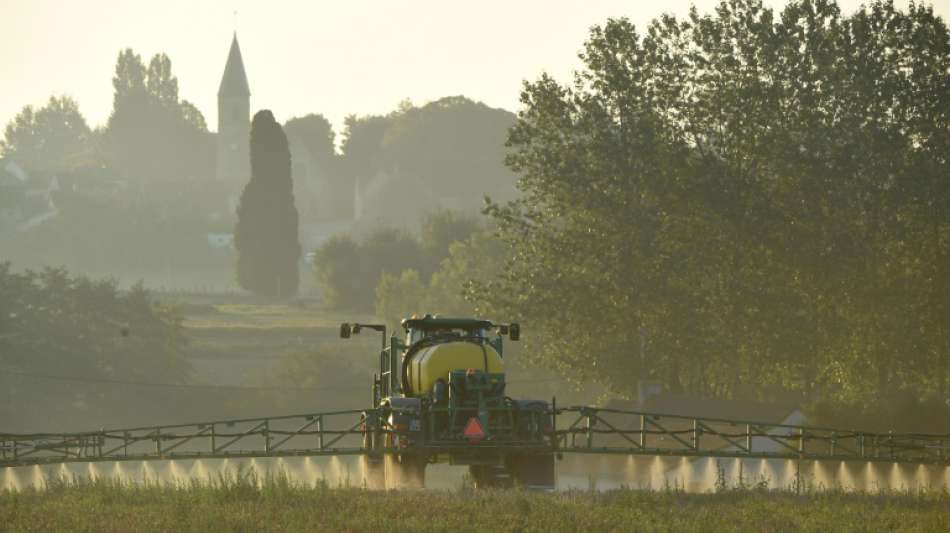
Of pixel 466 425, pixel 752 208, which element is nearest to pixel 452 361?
pixel 466 425

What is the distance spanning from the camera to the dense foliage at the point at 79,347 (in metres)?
94.2

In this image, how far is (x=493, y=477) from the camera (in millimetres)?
36438

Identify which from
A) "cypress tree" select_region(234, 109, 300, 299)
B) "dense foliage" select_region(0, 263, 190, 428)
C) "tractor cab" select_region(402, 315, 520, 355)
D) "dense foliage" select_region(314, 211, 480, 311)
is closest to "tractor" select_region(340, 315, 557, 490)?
"tractor cab" select_region(402, 315, 520, 355)

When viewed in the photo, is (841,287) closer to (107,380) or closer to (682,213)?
(682,213)

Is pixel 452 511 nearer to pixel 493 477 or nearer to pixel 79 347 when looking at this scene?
pixel 493 477

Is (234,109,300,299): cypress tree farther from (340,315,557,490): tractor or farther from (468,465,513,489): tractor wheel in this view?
(468,465,513,489): tractor wheel

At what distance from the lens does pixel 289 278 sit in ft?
465

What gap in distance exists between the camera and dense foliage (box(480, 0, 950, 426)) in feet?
230

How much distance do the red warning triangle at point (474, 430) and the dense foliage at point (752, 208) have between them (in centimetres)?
3624

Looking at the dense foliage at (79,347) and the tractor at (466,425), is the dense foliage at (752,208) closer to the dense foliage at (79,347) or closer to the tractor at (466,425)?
the dense foliage at (79,347)

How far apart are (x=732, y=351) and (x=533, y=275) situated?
955 centimetres

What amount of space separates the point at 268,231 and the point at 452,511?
373 ft

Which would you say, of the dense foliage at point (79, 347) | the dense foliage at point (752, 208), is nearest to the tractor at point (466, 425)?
the dense foliage at point (752, 208)

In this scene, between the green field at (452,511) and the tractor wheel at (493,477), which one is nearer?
the green field at (452,511)
